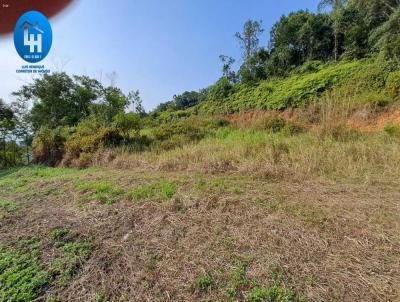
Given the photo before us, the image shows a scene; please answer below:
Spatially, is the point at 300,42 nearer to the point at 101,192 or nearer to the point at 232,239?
the point at 101,192

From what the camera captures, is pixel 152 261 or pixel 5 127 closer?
pixel 152 261

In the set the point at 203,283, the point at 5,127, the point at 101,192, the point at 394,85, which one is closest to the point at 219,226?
the point at 203,283

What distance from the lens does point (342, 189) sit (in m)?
2.95

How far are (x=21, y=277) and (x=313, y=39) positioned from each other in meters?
24.6

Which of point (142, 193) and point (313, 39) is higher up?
point (313, 39)

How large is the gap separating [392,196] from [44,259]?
3706 mm

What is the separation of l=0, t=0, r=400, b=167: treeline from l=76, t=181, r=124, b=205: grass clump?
10.7ft

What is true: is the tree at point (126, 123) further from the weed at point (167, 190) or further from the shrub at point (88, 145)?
the weed at point (167, 190)

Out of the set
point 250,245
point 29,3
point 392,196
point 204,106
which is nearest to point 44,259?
point 250,245

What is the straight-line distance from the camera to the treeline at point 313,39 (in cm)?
1516

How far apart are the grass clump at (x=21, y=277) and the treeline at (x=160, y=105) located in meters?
4.95

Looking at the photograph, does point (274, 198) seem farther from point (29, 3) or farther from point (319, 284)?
point (29, 3)

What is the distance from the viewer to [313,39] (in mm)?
20500

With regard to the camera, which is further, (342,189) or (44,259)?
(342,189)
